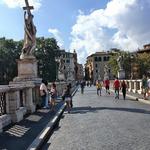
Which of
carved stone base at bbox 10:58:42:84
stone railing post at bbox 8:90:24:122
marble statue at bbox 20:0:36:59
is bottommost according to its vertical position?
stone railing post at bbox 8:90:24:122

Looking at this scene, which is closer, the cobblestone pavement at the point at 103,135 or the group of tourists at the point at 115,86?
the cobblestone pavement at the point at 103,135

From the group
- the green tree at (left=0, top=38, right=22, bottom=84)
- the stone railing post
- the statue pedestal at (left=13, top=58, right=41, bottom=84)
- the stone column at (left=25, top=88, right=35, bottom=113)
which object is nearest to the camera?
the stone railing post

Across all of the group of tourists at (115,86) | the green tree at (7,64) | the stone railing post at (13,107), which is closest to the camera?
the stone railing post at (13,107)

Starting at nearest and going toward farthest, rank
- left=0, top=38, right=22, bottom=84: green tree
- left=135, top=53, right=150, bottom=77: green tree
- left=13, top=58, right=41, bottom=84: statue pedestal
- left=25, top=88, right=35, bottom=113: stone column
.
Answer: left=25, top=88, right=35, bottom=113: stone column, left=13, top=58, right=41, bottom=84: statue pedestal, left=0, top=38, right=22, bottom=84: green tree, left=135, top=53, right=150, bottom=77: green tree

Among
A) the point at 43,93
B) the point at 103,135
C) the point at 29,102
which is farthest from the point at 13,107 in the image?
the point at 43,93

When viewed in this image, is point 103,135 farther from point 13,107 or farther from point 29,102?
point 29,102

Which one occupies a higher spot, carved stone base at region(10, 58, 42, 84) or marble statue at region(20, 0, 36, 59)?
marble statue at region(20, 0, 36, 59)

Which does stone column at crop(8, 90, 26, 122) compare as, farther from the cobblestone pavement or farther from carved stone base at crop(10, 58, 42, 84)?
carved stone base at crop(10, 58, 42, 84)

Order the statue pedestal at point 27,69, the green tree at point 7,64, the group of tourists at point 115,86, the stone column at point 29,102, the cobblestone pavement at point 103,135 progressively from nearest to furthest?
the cobblestone pavement at point 103,135
the stone column at point 29,102
the statue pedestal at point 27,69
the group of tourists at point 115,86
the green tree at point 7,64

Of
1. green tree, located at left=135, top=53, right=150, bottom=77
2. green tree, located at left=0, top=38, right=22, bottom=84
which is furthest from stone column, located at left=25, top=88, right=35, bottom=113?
green tree, located at left=135, top=53, right=150, bottom=77

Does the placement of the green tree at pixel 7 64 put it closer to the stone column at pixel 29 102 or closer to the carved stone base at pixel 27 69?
the carved stone base at pixel 27 69

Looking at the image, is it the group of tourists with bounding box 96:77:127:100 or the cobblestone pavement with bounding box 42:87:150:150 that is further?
the group of tourists with bounding box 96:77:127:100

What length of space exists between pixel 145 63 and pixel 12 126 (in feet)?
370

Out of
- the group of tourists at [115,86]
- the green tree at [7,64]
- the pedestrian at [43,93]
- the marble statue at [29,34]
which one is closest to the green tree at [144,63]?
the green tree at [7,64]
